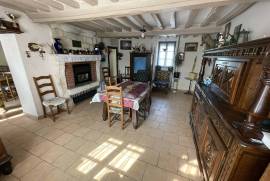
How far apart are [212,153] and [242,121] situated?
50cm

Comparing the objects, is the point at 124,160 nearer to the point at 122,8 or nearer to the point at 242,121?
the point at 242,121

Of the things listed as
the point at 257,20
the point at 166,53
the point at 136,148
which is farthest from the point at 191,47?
the point at 136,148

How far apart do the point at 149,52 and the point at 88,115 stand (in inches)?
148

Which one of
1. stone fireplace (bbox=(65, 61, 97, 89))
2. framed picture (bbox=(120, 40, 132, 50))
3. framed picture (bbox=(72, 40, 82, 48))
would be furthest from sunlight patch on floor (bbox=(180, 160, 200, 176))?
framed picture (bbox=(120, 40, 132, 50))

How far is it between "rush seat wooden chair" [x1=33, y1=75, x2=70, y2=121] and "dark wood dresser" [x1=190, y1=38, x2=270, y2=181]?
3.11 m

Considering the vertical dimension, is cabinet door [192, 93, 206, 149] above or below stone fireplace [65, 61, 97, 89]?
below

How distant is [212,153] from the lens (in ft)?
4.42

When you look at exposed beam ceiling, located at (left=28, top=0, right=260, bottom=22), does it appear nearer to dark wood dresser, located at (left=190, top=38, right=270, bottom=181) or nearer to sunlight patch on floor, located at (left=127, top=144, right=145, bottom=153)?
dark wood dresser, located at (left=190, top=38, right=270, bottom=181)

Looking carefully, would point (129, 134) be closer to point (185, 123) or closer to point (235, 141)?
point (185, 123)

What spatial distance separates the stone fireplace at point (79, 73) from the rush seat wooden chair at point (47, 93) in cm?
54

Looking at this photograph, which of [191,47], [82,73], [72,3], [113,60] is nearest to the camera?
[72,3]

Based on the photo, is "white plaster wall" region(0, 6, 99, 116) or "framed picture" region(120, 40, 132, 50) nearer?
"white plaster wall" region(0, 6, 99, 116)

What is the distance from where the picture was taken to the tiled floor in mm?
1653

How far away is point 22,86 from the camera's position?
2807 mm
